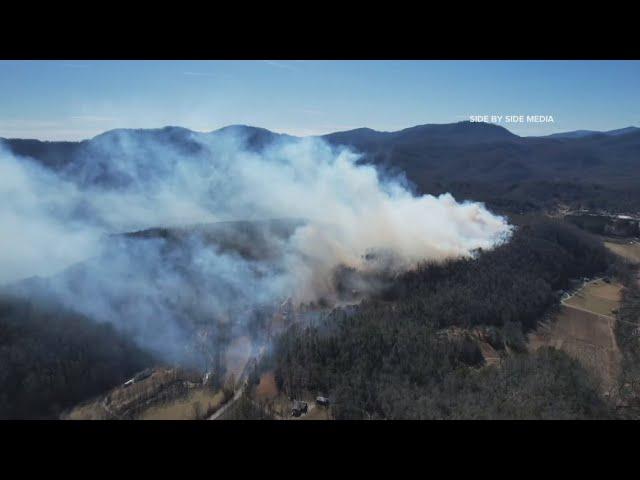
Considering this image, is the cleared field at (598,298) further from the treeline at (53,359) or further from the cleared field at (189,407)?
the treeline at (53,359)

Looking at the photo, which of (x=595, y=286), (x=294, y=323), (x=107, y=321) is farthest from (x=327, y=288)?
(x=595, y=286)

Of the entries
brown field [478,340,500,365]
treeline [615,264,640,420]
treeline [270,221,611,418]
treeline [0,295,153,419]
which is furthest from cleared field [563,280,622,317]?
treeline [0,295,153,419]

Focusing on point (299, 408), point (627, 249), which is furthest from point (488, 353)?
point (627, 249)

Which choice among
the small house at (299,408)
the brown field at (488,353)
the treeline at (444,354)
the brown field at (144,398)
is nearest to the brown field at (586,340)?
the treeline at (444,354)

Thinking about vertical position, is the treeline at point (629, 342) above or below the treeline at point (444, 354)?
below

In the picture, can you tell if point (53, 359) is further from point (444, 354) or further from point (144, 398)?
point (444, 354)

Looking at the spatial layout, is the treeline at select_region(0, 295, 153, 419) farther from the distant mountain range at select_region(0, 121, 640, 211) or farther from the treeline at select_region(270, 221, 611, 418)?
the distant mountain range at select_region(0, 121, 640, 211)
